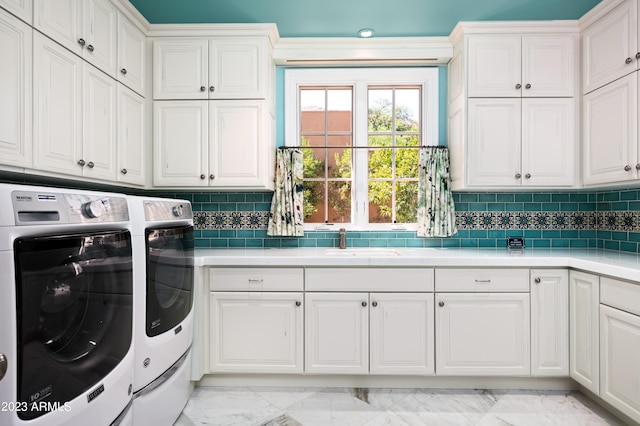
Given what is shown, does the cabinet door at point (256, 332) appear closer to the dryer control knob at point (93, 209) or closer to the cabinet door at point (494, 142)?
the dryer control knob at point (93, 209)

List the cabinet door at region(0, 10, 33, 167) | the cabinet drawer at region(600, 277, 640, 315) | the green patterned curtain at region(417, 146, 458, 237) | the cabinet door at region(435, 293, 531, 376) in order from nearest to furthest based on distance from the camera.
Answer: the cabinet door at region(0, 10, 33, 167)
the cabinet drawer at region(600, 277, 640, 315)
the cabinet door at region(435, 293, 531, 376)
the green patterned curtain at region(417, 146, 458, 237)

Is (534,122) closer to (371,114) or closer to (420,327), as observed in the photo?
(371,114)

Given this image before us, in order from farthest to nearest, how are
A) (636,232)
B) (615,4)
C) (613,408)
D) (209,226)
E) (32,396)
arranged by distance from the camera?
1. (209,226)
2. (636,232)
3. (615,4)
4. (613,408)
5. (32,396)

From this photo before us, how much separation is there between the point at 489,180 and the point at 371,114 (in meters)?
1.07

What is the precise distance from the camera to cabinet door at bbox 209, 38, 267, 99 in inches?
97.8

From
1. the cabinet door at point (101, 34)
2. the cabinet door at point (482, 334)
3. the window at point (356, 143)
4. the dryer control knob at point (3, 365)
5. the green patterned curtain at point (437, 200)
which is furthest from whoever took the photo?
the window at point (356, 143)

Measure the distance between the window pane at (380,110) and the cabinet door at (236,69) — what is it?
95cm

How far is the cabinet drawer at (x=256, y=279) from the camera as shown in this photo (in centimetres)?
222

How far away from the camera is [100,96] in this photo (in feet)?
6.55

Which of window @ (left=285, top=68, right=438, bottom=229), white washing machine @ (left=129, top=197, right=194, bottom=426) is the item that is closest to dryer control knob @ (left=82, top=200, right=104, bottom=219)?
white washing machine @ (left=129, top=197, right=194, bottom=426)

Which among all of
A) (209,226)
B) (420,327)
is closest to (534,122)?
(420,327)

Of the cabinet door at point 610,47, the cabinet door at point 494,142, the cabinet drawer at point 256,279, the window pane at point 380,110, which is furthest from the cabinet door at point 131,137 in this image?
the cabinet door at point 610,47

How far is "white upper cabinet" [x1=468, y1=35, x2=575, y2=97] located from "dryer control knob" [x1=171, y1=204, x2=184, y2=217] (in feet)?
7.11

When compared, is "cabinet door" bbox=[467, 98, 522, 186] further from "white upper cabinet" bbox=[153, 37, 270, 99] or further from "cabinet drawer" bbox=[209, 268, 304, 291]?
"white upper cabinet" bbox=[153, 37, 270, 99]
